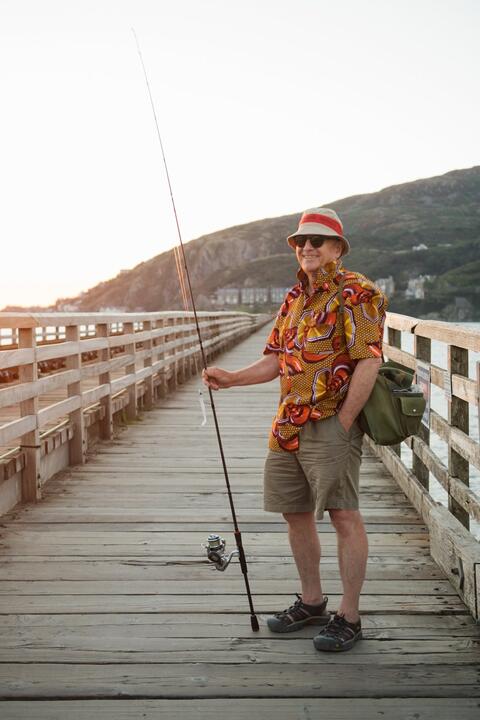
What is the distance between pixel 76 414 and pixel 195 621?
371 cm

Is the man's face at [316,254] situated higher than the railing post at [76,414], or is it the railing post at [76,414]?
A: the man's face at [316,254]

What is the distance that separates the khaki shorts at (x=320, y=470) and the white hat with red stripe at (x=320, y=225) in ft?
2.30

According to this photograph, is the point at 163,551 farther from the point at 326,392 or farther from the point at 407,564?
the point at 326,392

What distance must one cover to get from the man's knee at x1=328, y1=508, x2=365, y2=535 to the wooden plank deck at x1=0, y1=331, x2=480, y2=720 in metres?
0.46

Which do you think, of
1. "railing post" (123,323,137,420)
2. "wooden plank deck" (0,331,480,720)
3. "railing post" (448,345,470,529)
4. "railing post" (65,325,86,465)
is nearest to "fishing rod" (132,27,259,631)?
"wooden plank deck" (0,331,480,720)

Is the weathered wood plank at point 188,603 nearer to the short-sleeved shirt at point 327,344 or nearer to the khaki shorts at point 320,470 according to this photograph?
the khaki shorts at point 320,470

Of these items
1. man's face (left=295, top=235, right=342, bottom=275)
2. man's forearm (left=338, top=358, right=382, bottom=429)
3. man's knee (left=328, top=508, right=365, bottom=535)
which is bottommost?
man's knee (left=328, top=508, right=365, bottom=535)

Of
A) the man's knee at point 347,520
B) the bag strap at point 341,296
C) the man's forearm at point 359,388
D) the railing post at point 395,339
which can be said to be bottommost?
the man's knee at point 347,520

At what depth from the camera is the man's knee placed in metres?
3.24

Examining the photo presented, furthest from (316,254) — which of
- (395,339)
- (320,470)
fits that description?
(395,339)

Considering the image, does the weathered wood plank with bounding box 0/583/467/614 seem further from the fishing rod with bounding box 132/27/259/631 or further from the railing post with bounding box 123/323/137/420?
the railing post with bounding box 123/323/137/420

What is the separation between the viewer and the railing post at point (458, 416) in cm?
426

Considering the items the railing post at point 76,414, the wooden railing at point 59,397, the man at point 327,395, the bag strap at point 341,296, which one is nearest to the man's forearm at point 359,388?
the man at point 327,395

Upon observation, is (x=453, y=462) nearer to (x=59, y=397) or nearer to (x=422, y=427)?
(x=422, y=427)
